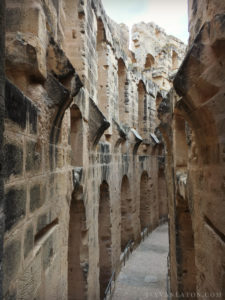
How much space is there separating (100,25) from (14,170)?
6.62 metres

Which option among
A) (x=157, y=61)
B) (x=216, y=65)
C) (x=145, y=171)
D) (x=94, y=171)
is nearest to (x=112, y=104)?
(x=94, y=171)

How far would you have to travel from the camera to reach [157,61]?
56.3ft

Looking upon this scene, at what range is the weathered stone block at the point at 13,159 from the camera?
1.76 meters

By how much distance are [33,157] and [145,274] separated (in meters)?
7.16

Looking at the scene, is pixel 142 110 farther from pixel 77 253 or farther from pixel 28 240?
pixel 28 240

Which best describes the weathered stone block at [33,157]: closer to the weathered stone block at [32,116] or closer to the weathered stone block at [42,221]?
the weathered stone block at [32,116]

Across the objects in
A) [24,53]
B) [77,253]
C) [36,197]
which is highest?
[24,53]

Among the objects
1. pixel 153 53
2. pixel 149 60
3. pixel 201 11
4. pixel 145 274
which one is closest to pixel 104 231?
pixel 145 274

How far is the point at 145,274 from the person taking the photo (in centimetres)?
796

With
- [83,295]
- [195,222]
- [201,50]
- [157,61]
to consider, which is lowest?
[83,295]

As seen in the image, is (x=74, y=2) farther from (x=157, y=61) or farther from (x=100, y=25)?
(x=157, y=61)

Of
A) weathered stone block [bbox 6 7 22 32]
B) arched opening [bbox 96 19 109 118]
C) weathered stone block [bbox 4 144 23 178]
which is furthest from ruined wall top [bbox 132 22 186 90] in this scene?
weathered stone block [bbox 4 144 23 178]

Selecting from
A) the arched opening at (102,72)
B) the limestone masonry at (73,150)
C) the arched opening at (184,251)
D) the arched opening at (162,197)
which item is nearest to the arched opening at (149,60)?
the arched opening at (162,197)

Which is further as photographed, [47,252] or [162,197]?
[162,197]
